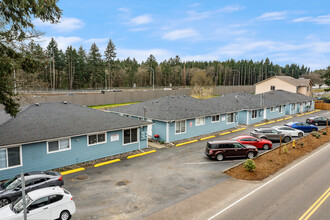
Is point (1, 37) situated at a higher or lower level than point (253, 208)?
higher

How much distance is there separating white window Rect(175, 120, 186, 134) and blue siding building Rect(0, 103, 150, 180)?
15.2 feet

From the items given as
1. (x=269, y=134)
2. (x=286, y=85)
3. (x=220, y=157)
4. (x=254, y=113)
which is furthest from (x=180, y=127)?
(x=286, y=85)

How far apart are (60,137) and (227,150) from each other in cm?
1391

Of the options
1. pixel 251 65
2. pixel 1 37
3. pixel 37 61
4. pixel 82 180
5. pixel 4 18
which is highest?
pixel 251 65

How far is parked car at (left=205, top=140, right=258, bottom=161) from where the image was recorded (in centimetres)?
2142

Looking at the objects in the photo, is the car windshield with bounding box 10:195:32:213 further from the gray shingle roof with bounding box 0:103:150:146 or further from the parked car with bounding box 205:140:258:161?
the parked car with bounding box 205:140:258:161

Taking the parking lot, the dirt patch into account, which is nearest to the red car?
the dirt patch

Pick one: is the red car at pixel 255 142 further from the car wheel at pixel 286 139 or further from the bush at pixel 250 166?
the bush at pixel 250 166

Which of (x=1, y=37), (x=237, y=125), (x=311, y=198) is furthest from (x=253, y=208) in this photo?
(x=237, y=125)

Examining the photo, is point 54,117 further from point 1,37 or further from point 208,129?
point 208,129

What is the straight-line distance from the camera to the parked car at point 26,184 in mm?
12992

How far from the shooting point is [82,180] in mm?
17031

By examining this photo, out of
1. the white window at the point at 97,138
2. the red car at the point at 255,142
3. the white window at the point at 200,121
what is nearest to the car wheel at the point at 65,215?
the white window at the point at 97,138

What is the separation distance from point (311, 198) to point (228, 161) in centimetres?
812
